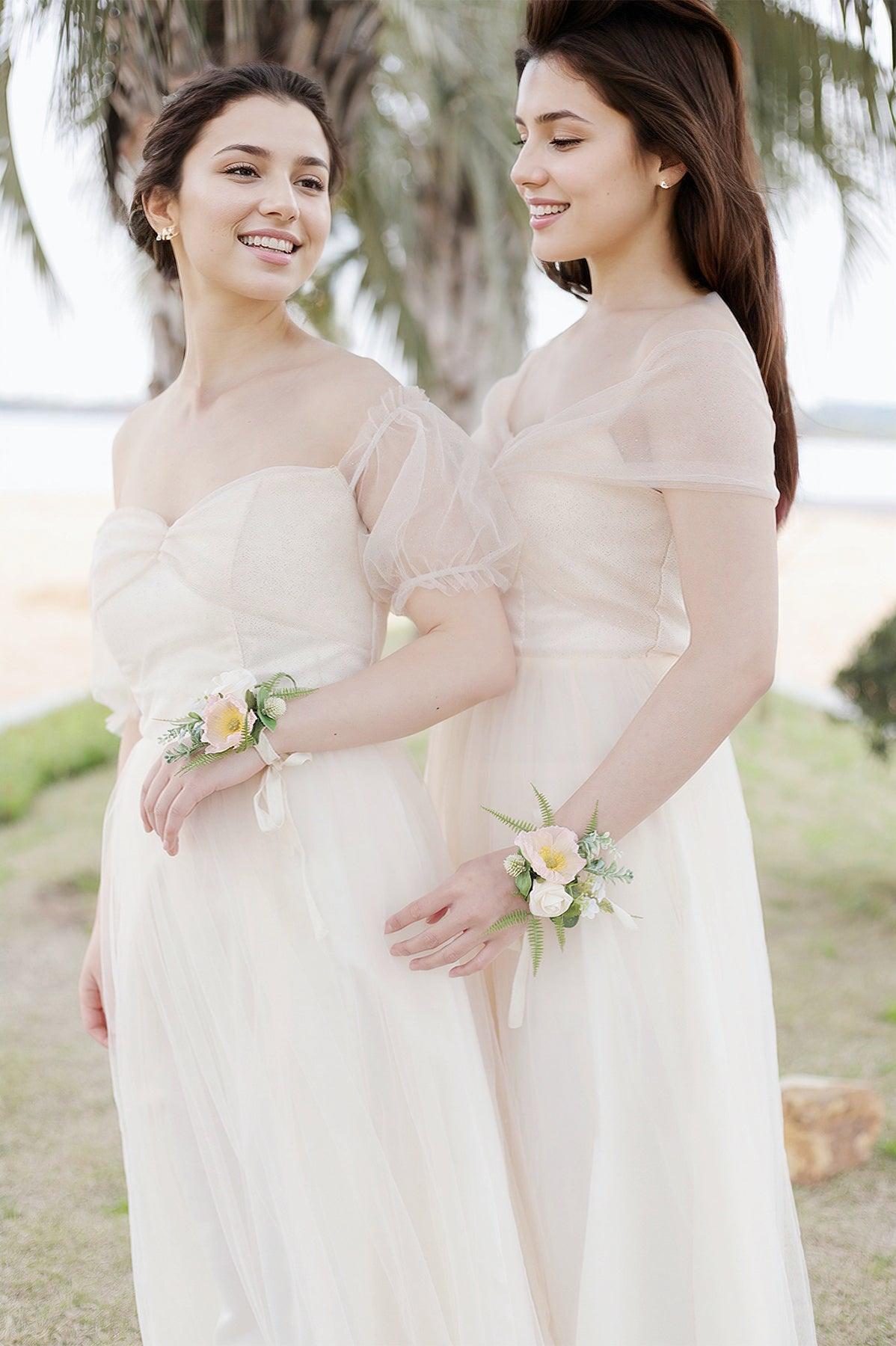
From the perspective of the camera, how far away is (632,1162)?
1970 millimetres

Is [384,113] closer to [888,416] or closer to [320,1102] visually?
[320,1102]

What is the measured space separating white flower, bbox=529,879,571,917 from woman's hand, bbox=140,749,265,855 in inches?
18.0

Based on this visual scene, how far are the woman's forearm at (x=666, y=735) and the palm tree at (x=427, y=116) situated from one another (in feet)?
5.27

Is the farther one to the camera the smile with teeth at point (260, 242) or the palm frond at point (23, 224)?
the palm frond at point (23, 224)

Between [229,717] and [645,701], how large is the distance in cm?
66

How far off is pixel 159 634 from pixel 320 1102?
2.56 feet

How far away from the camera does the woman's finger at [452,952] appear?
1.86 metres

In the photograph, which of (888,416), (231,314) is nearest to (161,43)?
(231,314)

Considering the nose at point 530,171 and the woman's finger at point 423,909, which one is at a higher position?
the nose at point 530,171

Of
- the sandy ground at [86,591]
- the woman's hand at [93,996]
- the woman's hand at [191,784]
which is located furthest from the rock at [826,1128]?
the sandy ground at [86,591]

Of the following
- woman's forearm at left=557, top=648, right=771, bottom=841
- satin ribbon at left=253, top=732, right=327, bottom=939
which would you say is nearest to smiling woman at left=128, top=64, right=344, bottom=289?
satin ribbon at left=253, top=732, right=327, bottom=939

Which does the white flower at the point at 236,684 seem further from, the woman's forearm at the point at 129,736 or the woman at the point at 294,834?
the woman's forearm at the point at 129,736

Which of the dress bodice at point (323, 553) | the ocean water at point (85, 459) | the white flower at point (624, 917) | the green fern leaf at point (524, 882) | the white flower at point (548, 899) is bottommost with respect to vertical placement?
the white flower at point (624, 917)

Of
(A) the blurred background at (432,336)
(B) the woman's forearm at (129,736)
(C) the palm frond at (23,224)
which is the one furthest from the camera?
(C) the palm frond at (23,224)
